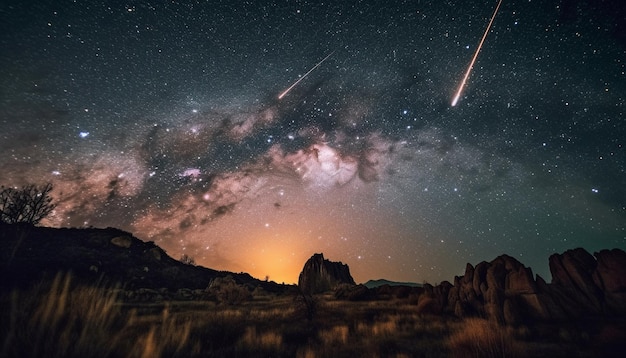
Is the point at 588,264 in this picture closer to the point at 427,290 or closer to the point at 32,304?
the point at 427,290

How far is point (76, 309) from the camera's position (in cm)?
471

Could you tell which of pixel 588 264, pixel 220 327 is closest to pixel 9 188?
pixel 220 327

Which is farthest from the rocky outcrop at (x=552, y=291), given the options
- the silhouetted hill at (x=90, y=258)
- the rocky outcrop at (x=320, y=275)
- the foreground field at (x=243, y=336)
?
the rocky outcrop at (x=320, y=275)

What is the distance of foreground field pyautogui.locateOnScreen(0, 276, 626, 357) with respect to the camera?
153 inches

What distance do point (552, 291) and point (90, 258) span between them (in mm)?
47784

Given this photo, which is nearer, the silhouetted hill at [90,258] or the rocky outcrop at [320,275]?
the silhouetted hill at [90,258]

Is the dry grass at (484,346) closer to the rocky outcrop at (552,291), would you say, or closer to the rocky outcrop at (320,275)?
the rocky outcrop at (552,291)

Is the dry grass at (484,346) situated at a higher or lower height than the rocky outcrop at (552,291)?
lower

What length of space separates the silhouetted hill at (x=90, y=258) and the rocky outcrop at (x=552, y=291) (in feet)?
102

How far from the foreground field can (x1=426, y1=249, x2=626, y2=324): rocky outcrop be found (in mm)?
1245

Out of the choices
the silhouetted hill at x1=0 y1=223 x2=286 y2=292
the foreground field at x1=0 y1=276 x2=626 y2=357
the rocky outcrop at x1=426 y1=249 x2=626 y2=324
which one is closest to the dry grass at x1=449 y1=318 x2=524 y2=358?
the foreground field at x1=0 y1=276 x2=626 y2=357

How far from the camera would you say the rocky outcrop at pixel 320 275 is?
164ft

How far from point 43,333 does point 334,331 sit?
814cm

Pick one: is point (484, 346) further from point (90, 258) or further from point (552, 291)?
point (90, 258)
